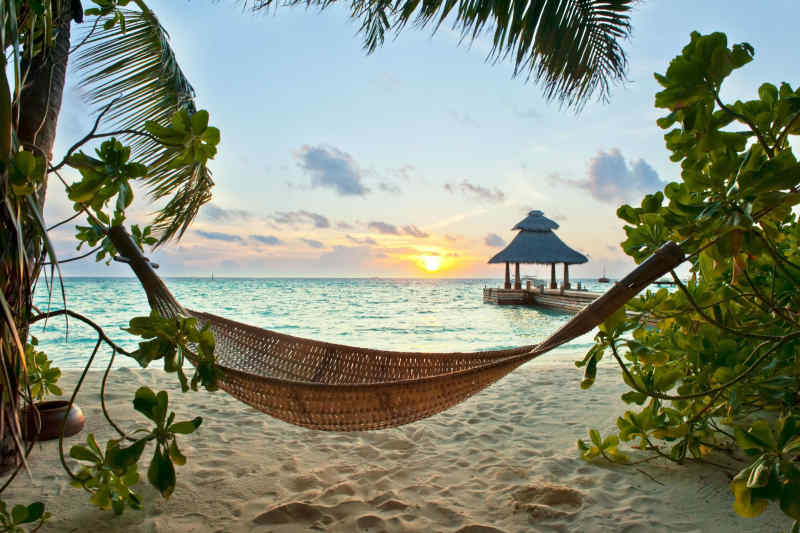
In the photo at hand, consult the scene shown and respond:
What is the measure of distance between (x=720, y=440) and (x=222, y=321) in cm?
174

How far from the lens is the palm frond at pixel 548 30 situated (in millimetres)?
2547

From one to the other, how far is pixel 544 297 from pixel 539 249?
1.34 metres

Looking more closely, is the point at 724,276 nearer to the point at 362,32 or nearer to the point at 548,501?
the point at 548,501

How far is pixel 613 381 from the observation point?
2.76m

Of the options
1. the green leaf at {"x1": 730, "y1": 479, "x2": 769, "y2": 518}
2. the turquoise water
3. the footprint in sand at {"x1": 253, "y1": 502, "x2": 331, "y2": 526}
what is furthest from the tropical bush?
the turquoise water

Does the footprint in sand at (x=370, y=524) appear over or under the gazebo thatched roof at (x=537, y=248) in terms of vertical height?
under

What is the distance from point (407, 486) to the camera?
1.33 meters

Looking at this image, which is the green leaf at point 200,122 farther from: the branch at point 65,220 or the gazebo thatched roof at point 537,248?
the gazebo thatched roof at point 537,248

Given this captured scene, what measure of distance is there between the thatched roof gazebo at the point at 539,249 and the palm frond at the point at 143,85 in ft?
34.7

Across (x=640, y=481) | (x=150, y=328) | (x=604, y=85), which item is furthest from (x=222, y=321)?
(x=604, y=85)

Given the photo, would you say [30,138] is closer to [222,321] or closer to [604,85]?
[222,321]

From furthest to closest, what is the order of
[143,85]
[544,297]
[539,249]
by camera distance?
[539,249] → [544,297] → [143,85]

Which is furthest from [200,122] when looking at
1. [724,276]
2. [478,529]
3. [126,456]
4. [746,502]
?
[724,276]

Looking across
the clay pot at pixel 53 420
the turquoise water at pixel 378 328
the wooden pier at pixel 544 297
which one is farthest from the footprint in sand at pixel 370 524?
the wooden pier at pixel 544 297
